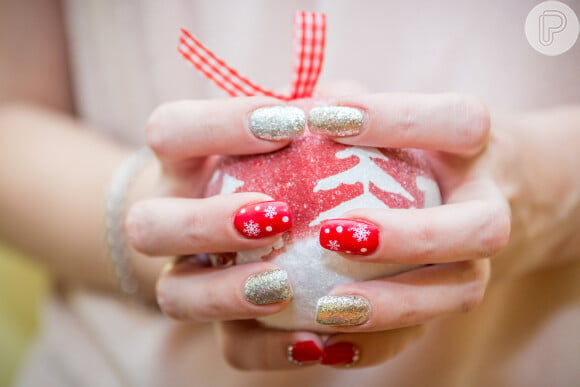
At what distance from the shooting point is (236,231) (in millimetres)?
564

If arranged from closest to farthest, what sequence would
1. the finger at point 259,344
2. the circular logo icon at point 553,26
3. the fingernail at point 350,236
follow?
the fingernail at point 350,236 → the finger at point 259,344 → the circular logo icon at point 553,26

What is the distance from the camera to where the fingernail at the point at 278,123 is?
567 millimetres

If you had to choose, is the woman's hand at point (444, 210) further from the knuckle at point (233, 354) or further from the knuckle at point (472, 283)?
the knuckle at point (233, 354)

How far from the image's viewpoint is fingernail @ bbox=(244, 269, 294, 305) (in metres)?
0.56

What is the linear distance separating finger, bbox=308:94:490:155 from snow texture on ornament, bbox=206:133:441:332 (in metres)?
0.02

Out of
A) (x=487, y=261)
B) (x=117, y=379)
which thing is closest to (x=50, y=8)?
(x=117, y=379)

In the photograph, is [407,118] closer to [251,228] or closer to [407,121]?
[407,121]

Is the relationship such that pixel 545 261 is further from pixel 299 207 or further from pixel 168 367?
pixel 168 367

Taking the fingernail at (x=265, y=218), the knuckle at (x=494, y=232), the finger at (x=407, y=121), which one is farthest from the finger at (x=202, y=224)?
the knuckle at (x=494, y=232)

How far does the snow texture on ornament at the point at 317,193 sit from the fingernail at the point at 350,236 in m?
0.03

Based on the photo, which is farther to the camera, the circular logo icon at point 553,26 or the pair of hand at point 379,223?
the circular logo icon at point 553,26

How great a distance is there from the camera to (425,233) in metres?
A: 0.55

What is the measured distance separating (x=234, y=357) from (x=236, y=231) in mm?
249

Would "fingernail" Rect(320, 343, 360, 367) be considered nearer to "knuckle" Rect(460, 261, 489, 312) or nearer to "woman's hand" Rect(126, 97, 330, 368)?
"woman's hand" Rect(126, 97, 330, 368)
